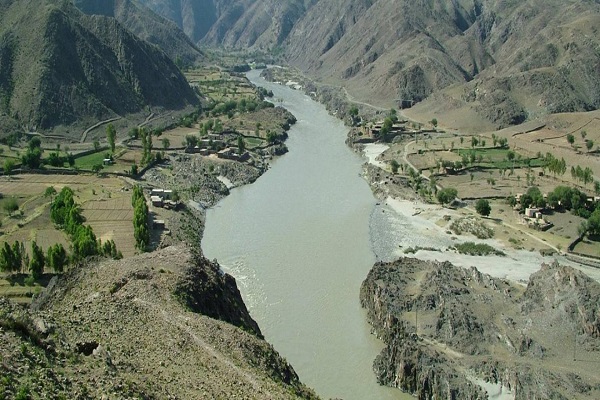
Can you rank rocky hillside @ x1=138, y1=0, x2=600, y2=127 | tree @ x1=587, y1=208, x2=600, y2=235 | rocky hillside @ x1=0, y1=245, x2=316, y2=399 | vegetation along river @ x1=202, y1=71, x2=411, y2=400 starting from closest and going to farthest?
1. rocky hillside @ x1=0, y1=245, x2=316, y2=399
2. vegetation along river @ x1=202, y1=71, x2=411, y2=400
3. tree @ x1=587, y1=208, x2=600, y2=235
4. rocky hillside @ x1=138, y1=0, x2=600, y2=127

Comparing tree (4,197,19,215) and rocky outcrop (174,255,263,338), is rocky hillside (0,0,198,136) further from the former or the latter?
rocky outcrop (174,255,263,338)

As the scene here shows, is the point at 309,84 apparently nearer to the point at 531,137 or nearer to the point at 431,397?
the point at 531,137

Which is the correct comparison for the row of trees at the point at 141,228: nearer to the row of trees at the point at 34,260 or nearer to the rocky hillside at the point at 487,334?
the row of trees at the point at 34,260

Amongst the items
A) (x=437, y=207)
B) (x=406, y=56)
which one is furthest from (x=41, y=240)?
(x=406, y=56)

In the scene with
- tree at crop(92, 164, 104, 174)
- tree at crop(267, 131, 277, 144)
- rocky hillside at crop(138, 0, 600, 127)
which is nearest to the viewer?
tree at crop(92, 164, 104, 174)

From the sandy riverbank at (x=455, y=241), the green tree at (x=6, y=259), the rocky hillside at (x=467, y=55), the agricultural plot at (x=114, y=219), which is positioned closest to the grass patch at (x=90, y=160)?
the agricultural plot at (x=114, y=219)

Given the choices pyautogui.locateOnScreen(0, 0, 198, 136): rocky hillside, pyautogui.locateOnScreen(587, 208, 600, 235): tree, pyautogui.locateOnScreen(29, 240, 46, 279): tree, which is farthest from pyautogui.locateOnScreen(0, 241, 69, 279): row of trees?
pyautogui.locateOnScreen(0, 0, 198, 136): rocky hillside
